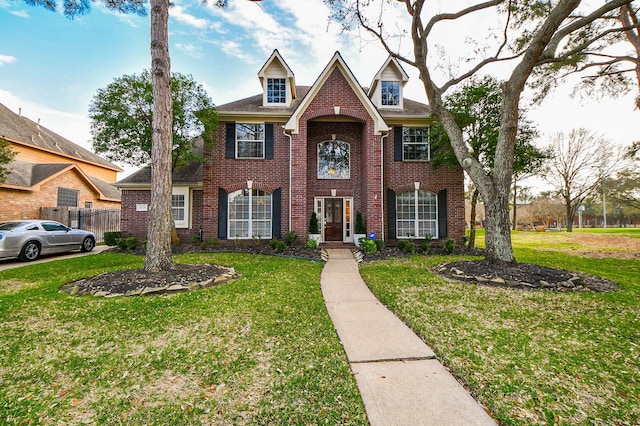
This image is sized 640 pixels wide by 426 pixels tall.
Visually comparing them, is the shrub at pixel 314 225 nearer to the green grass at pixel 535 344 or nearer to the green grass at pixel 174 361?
the green grass at pixel 535 344

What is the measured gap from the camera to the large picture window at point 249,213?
11742mm

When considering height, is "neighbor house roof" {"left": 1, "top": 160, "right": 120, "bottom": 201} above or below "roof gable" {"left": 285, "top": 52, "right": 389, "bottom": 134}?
below

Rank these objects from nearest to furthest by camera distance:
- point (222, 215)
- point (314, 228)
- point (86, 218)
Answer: point (314, 228)
point (222, 215)
point (86, 218)

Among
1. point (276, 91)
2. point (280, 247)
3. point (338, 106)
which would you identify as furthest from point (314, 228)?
point (276, 91)

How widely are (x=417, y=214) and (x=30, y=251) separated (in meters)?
15.1

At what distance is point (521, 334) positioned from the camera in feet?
11.5

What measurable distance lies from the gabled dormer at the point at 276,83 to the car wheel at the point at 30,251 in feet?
33.5

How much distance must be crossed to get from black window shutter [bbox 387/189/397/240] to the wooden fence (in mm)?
16061

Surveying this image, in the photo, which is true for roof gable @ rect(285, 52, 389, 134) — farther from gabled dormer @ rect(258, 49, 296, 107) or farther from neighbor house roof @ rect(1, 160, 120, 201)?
neighbor house roof @ rect(1, 160, 120, 201)

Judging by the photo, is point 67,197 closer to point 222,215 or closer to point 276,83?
point 222,215

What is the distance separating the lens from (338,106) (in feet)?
36.4

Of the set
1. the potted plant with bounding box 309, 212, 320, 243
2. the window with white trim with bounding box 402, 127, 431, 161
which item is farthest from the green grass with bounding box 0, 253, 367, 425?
the window with white trim with bounding box 402, 127, 431, 161

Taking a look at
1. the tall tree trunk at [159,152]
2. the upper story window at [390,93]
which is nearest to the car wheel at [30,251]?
the tall tree trunk at [159,152]

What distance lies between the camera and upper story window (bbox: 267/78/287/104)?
12203mm
